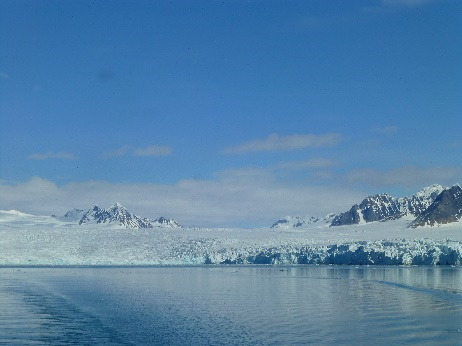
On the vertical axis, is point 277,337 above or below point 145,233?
below

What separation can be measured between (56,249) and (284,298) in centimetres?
3854

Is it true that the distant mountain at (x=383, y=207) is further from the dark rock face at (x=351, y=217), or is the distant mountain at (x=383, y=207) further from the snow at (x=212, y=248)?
the snow at (x=212, y=248)

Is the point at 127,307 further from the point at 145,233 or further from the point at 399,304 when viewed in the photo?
the point at 145,233

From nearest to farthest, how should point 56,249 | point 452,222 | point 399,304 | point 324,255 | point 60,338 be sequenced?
point 60,338, point 399,304, point 324,255, point 56,249, point 452,222

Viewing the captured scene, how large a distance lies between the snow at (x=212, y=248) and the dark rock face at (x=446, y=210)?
4114 cm

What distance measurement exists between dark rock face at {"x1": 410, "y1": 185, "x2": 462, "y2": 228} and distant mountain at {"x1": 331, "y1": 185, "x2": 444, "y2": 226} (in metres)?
40.7

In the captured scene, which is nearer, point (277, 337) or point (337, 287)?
point (277, 337)

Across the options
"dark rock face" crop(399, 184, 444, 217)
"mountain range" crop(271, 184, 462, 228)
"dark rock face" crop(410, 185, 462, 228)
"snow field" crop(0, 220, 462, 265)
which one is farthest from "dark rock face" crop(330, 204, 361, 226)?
"snow field" crop(0, 220, 462, 265)

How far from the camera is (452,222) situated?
10338 cm

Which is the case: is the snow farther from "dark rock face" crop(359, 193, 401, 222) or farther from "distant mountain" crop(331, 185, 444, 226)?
"dark rock face" crop(359, 193, 401, 222)

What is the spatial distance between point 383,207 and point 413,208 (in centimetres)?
1641

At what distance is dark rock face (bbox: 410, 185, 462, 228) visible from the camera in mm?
104938

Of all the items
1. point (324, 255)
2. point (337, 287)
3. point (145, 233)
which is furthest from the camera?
point (145, 233)

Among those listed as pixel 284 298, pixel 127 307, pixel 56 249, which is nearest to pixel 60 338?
pixel 127 307
